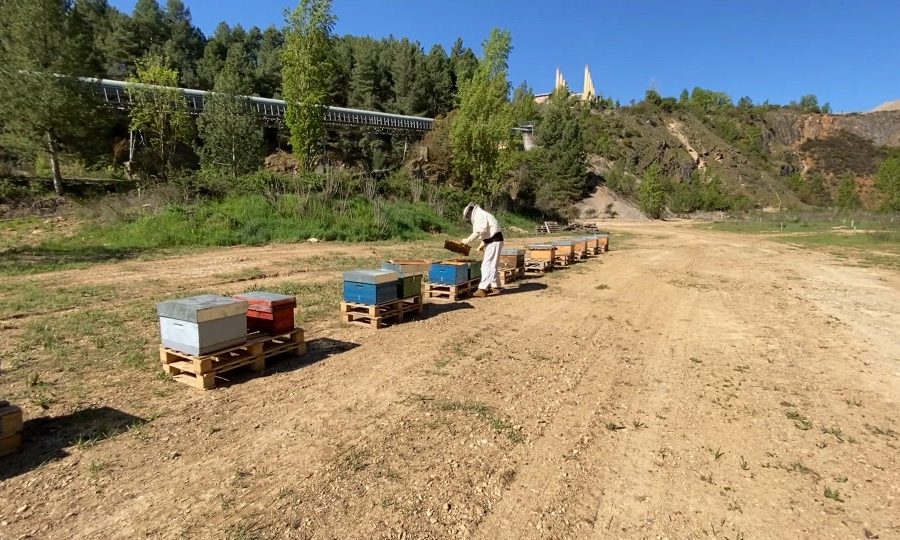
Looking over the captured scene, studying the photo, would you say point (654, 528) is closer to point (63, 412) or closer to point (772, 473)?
point (772, 473)

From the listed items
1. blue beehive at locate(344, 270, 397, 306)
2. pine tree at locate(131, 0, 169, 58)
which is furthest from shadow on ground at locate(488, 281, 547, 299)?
pine tree at locate(131, 0, 169, 58)

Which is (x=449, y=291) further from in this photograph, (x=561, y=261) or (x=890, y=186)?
(x=890, y=186)

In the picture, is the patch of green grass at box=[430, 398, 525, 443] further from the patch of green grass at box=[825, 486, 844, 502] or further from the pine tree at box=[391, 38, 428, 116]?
the pine tree at box=[391, 38, 428, 116]

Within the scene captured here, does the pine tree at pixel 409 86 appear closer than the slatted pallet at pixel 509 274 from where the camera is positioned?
No

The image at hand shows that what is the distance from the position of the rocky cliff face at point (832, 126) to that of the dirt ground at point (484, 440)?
153 m

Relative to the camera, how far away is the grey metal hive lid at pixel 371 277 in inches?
328

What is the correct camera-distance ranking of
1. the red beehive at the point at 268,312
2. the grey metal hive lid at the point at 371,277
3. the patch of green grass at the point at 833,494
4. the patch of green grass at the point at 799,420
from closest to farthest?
the patch of green grass at the point at 833,494 → the patch of green grass at the point at 799,420 → the red beehive at the point at 268,312 → the grey metal hive lid at the point at 371,277

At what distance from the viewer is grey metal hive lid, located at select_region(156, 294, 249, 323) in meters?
5.39

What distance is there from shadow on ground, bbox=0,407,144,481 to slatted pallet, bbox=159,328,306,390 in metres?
0.80

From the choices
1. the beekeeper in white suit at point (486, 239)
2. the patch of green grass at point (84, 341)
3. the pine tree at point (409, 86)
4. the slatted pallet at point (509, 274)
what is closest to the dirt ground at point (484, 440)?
the patch of green grass at point (84, 341)

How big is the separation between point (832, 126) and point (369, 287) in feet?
549

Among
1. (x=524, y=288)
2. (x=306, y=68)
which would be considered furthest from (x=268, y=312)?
(x=306, y=68)

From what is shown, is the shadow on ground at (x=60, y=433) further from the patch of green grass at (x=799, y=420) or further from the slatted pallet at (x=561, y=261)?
the slatted pallet at (x=561, y=261)

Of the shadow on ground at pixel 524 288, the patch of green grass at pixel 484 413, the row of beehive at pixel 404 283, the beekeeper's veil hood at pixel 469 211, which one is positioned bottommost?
the shadow on ground at pixel 524 288
